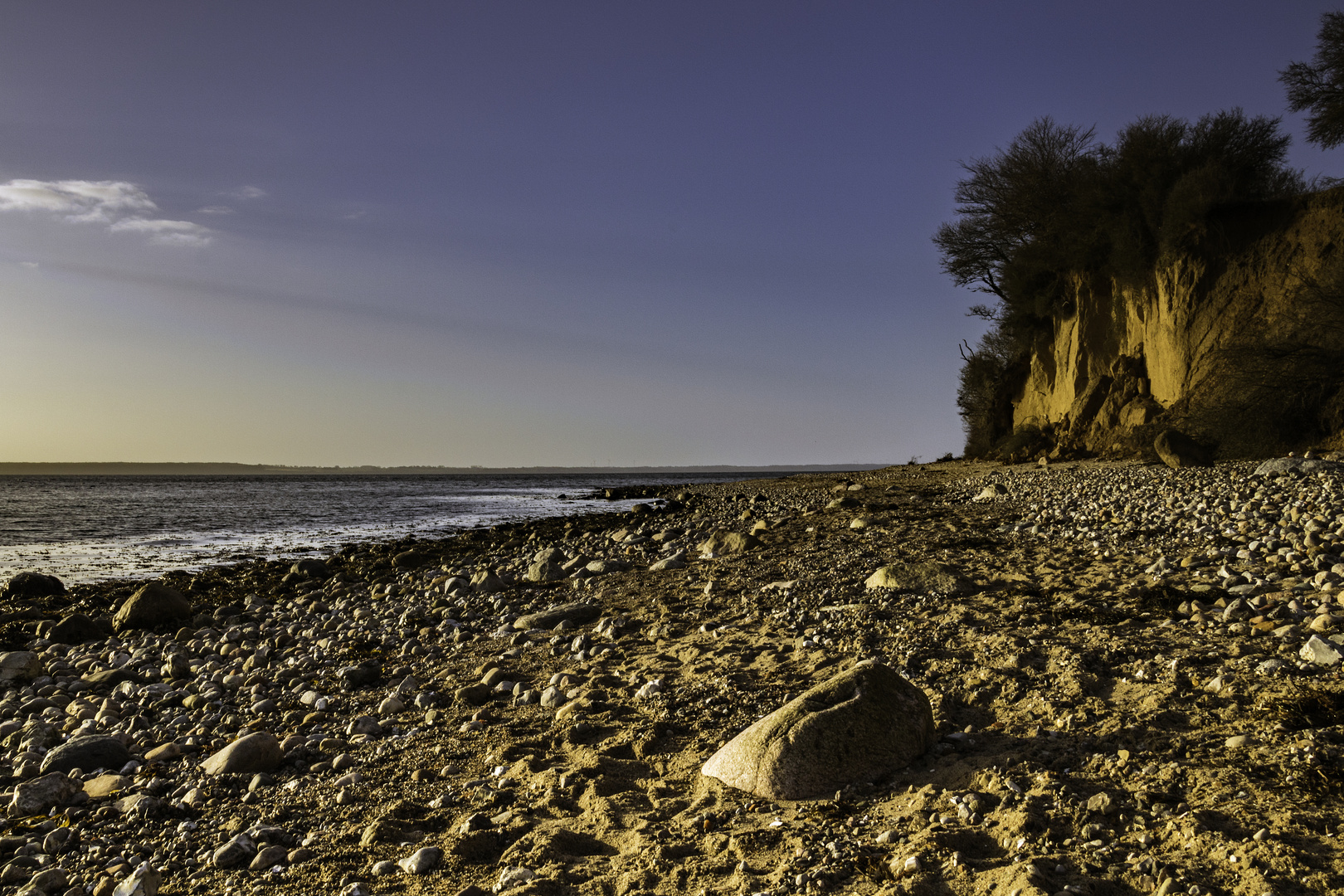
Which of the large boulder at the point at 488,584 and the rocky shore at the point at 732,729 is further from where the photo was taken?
the large boulder at the point at 488,584

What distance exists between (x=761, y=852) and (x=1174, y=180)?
23.3m

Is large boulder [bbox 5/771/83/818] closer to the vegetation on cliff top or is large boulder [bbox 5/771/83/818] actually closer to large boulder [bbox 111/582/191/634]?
large boulder [bbox 111/582/191/634]

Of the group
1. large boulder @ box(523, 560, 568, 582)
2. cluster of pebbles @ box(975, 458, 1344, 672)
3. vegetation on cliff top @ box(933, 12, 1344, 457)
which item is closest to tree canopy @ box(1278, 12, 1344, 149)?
vegetation on cliff top @ box(933, 12, 1344, 457)

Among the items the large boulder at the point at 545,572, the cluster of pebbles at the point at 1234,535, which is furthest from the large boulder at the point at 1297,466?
the large boulder at the point at 545,572

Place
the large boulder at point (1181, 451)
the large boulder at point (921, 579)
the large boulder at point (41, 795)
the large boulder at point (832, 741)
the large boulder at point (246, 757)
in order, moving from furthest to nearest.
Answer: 1. the large boulder at point (1181, 451)
2. the large boulder at point (921, 579)
3. the large boulder at point (246, 757)
4. the large boulder at point (41, 795)
5. the large boulder at point (832, 741)

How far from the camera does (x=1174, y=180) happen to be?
20.4 metres

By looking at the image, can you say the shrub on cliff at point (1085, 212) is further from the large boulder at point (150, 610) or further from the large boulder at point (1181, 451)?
the large boulder at point (150, 610)

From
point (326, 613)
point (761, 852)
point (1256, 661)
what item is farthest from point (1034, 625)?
point (326, 613)

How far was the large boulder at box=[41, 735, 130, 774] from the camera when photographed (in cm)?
502

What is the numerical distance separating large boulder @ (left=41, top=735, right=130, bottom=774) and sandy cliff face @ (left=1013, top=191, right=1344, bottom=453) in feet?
65.5

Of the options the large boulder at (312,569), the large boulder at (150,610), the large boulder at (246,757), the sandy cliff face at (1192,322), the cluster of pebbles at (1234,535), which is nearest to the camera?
the large boulder at (246,757)

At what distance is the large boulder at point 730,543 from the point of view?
34.0 ft

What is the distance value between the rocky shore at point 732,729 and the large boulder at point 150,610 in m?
0.31

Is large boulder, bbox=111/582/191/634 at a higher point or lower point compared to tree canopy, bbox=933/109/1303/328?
lower
